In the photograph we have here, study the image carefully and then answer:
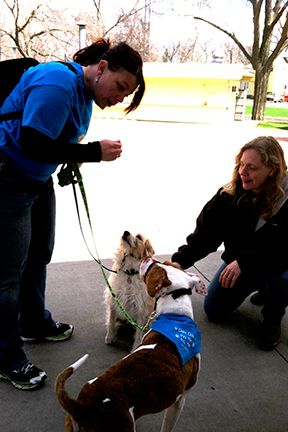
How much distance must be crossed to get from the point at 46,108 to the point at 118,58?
1.54 ft

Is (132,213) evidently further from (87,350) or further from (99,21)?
(99,21)

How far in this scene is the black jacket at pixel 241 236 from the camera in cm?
340

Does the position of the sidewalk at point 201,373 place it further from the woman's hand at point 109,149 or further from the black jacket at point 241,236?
the woman's hand at point 109,149

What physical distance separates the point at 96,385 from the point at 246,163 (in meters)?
2.01

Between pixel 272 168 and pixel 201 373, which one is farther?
pixel 272 168

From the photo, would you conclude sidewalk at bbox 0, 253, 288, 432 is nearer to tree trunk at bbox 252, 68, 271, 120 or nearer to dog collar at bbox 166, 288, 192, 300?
dog collar at bbox 166, 288, 192, 300

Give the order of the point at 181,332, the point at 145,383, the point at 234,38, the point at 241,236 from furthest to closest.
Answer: the point at 234,38, the point at 241,236, the point at 181,332, the point at 145,383

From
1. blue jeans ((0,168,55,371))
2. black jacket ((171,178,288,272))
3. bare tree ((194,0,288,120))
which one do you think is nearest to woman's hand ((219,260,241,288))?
black jacket ((171,178,288,272))

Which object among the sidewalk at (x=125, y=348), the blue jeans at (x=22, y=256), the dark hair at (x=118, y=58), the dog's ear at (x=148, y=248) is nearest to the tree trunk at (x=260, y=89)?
the sidewalk at (x=125, y=348)

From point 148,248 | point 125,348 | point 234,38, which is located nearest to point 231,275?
point 148,248

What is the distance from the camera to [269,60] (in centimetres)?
2377

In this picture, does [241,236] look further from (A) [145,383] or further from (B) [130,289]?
(A) [145,383]

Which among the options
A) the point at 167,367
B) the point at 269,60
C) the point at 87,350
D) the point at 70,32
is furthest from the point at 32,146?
the point at 70,32

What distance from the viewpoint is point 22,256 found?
256 centimetres
